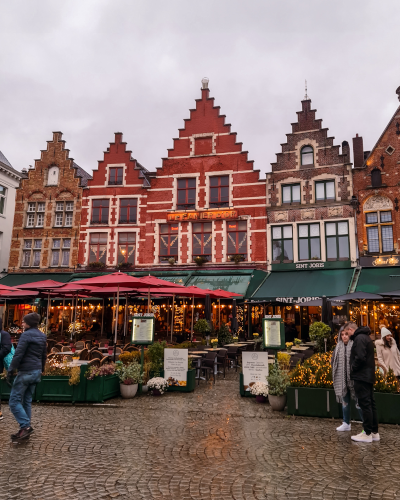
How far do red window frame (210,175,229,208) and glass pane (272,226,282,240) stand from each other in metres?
3.36

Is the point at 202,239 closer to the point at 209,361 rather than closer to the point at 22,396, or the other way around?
the point at 209,361

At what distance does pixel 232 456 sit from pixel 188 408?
10.6ft

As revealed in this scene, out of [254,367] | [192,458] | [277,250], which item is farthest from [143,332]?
[277,250]

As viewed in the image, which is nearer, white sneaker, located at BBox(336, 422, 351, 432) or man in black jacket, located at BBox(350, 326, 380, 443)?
man in black jacket, located at BBox(350, 326, 380, 443)

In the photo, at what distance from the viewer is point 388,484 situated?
4891 millimetres

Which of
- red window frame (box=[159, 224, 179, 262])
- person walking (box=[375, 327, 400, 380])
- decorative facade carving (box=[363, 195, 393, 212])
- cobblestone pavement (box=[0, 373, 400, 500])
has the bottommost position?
cobblestone pavement (box=[0, 373, 400, 500])

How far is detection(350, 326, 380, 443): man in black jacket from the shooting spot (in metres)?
6.50

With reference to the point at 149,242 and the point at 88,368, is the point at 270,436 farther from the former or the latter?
the point at 149,242

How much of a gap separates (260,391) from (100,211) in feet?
66.6

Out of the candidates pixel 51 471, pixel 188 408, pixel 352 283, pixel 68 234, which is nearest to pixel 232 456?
pixel 51 471

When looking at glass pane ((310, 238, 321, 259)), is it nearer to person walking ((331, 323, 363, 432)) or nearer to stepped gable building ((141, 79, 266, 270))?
stepped gable building ((141, 79, 266, 270))

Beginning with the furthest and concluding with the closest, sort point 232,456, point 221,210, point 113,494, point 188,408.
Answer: point 221,210
point 188,408
point 232,456
point 113,494

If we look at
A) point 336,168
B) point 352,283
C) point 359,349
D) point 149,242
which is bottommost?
point 359,349

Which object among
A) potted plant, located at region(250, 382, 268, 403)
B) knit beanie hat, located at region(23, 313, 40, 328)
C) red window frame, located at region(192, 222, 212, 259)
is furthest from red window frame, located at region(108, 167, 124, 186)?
knit beanie hat, located at region(23, 313, 40, 328)
